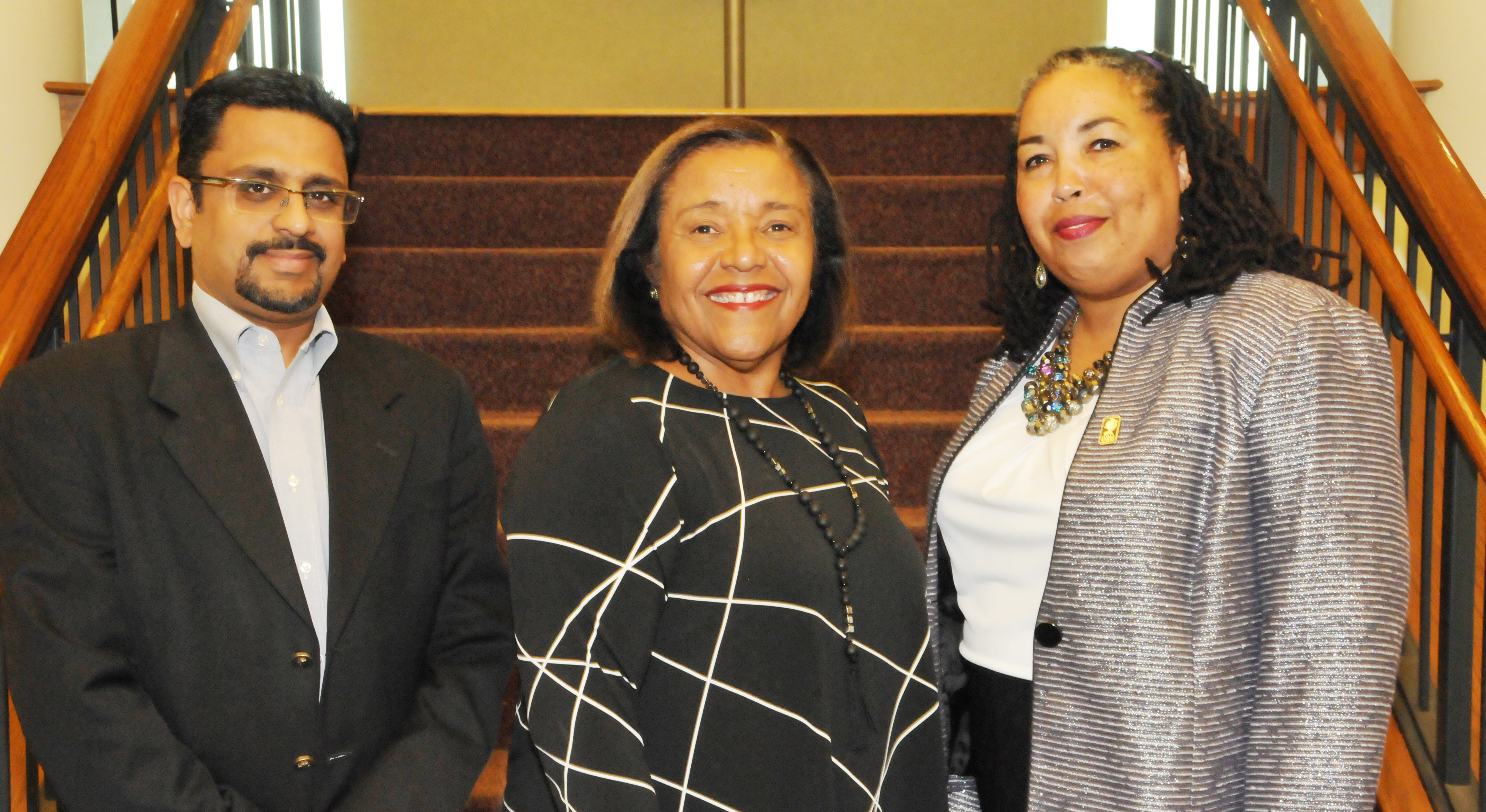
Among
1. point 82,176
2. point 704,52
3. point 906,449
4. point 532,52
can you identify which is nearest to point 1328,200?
point 906,449

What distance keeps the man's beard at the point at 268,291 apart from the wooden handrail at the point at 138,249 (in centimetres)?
46

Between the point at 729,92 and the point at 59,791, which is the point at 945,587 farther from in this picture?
the point at 729,92

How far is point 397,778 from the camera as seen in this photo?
1391mm

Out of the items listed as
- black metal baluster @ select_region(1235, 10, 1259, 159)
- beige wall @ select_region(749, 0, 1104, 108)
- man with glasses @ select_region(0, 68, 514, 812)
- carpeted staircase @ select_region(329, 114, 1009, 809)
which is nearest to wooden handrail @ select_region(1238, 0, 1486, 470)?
black metal baluster @ select_region(1235, 10, 1259, 159)

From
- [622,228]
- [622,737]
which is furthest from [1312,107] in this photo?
[622,737]

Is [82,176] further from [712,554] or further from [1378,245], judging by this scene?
[1378,245]

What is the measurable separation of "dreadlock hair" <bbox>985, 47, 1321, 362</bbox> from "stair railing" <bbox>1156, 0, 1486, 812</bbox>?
0.84ft

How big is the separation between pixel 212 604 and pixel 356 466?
0.23 meters

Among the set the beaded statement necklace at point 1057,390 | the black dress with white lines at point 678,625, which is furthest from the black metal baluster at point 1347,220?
the black dress with white lines at point 678,625

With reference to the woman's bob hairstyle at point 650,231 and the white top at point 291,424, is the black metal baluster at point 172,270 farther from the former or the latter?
the woman's bob hairstyle at point 650,231

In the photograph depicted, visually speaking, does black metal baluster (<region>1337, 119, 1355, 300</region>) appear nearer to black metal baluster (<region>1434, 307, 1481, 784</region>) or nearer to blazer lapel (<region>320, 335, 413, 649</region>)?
black metal baluster (<region>1434, 307, 1481, 784</region>)

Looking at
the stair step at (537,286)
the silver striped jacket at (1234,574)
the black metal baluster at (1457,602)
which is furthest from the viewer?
the stair step at (537,286)

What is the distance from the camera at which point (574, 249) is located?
3346 millimetres

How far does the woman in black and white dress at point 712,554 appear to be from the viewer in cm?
120
